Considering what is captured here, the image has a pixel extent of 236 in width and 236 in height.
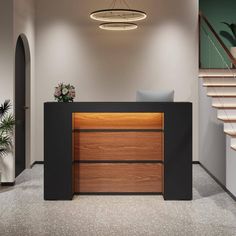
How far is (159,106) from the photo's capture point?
6.16 meters

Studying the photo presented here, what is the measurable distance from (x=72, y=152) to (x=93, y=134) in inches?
14.6

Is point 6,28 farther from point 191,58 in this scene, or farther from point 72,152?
point 191,58

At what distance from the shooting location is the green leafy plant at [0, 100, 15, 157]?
6.74 meters

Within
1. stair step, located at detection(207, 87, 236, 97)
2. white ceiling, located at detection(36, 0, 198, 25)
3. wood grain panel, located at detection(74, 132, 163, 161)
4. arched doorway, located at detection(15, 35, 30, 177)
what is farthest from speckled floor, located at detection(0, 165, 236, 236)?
white ceiling, located at detection(36, 0, 198, 25)

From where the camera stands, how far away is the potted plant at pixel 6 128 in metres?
6.74

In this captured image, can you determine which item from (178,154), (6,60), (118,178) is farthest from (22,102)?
(178,154)

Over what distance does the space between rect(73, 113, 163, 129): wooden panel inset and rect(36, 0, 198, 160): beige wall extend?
2752 millimetres

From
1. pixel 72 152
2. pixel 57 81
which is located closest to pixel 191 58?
pixel 57 81

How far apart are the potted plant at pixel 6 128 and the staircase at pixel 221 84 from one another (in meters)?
2.85

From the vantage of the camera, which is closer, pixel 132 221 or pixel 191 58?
pixel 132 221

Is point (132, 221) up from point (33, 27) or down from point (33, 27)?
down

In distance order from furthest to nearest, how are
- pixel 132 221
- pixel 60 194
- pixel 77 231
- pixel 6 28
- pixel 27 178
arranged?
1. pixel 27 178
2. pixel 6 28
3. pixel 60 194
4. pixel 132 221
5. pixel 77 231

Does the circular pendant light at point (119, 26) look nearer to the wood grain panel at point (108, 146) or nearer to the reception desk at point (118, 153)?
the reception desk at point (118, 153)

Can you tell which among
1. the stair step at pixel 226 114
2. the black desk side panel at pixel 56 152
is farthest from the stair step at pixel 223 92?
the black desk side panel at pixel 56 152
